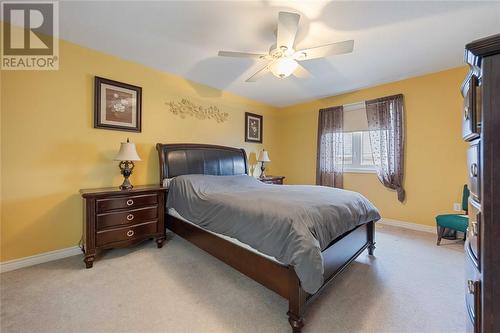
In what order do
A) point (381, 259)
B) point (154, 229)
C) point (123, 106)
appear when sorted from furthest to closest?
point (123, 106) → point (154, 229) → point (381, 259)

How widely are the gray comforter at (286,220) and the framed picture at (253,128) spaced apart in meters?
2.30

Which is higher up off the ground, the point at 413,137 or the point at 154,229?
the point at 413,137

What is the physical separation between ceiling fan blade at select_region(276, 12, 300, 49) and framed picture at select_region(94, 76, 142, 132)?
7.06 feet

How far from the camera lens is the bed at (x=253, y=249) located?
1.39 metres

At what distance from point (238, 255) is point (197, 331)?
0.58 meters

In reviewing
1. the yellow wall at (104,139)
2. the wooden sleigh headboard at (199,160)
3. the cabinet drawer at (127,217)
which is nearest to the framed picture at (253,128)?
the yellow wall at (104,139)

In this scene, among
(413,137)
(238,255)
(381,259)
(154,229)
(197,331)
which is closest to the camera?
(197,331)

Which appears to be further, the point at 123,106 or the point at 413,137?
the point at 413,137

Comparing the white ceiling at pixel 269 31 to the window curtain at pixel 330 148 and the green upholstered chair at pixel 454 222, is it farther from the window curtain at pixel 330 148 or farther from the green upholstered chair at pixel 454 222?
the green upholstered chair at pixel 454 222

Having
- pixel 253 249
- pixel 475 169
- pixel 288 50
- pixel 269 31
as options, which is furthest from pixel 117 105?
pixel 475 169

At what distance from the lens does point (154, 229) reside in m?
2.64

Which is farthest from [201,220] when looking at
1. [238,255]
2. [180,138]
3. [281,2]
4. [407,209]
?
[407,209]

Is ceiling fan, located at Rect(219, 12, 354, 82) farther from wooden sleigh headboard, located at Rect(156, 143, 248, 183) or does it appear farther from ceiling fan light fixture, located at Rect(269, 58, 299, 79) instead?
wooden sleigh headboard, located at Rect(156, 143, 248, 183)

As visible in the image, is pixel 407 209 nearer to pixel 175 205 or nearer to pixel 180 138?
pixel 175 205
